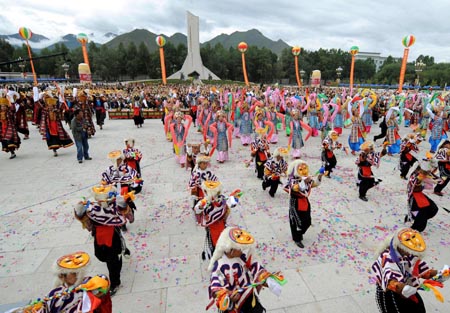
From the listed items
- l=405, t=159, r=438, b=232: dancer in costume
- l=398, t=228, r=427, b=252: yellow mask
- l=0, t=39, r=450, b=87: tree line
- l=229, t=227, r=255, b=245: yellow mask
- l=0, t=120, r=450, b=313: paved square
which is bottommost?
l=0, t=120, r=450, b=313: paved square

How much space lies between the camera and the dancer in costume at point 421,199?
4418 millimetres

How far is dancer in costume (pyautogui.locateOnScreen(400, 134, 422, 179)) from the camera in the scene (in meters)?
6.61

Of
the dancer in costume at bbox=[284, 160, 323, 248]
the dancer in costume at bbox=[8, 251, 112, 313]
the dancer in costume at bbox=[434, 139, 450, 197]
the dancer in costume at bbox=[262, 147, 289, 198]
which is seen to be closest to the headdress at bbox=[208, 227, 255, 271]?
the dancer in costume at bbox=[8, 251, 112, 313]

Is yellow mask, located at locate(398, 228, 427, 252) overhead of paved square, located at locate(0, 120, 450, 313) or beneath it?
overhead

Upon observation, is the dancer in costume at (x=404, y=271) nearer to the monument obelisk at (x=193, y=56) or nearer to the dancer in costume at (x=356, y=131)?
the dancer in costume at (x=356, y=131)

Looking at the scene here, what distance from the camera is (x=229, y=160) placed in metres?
9.02

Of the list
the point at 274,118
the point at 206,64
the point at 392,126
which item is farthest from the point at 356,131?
the point at 206,64

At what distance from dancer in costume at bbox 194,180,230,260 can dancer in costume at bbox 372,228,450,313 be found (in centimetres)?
174

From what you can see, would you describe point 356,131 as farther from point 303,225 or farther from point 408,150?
point 303,225

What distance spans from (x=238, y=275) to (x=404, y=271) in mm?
1452

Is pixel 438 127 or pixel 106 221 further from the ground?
pixel 438 127

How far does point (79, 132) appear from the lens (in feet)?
27.1

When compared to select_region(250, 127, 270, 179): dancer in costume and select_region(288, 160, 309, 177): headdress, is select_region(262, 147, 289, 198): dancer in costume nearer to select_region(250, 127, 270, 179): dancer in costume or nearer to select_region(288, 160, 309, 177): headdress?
select_region(250, 127, 270, 179): dancer in costume

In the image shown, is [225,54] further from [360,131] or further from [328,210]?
[328,210]
